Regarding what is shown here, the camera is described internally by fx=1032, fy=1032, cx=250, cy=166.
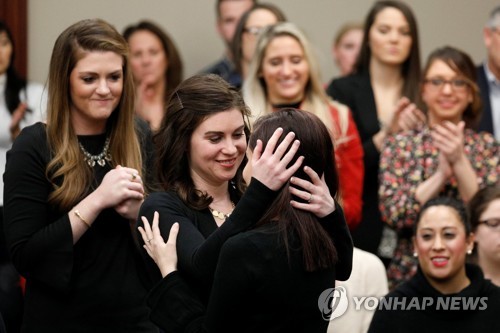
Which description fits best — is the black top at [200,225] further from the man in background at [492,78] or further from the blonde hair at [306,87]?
the man in background at [492,78]

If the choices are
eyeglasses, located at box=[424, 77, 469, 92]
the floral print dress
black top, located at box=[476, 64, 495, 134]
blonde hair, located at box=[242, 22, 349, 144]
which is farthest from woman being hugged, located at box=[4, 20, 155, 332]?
black top, located at box=[476, 64, 495, 134]

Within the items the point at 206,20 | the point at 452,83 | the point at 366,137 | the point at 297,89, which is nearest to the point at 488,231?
the point at 452,83

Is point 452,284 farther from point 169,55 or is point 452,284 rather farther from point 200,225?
point 169,55

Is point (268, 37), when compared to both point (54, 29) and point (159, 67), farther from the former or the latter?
point (54, 29)

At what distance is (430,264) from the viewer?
4.10 meters

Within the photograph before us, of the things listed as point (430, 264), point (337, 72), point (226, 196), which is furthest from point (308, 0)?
point (226, 196)

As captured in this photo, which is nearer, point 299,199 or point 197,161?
point 299,199

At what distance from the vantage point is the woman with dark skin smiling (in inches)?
156

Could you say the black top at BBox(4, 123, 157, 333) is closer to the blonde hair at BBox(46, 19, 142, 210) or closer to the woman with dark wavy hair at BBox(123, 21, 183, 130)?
the blonde hair at BBox(46, 19, 142, 210)

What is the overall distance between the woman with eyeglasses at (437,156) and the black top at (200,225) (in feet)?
5.23

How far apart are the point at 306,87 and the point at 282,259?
2262 mm

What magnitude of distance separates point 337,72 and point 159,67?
184 cm

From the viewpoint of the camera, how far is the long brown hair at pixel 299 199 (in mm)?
2658

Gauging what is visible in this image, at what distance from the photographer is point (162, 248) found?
2.88 meters
